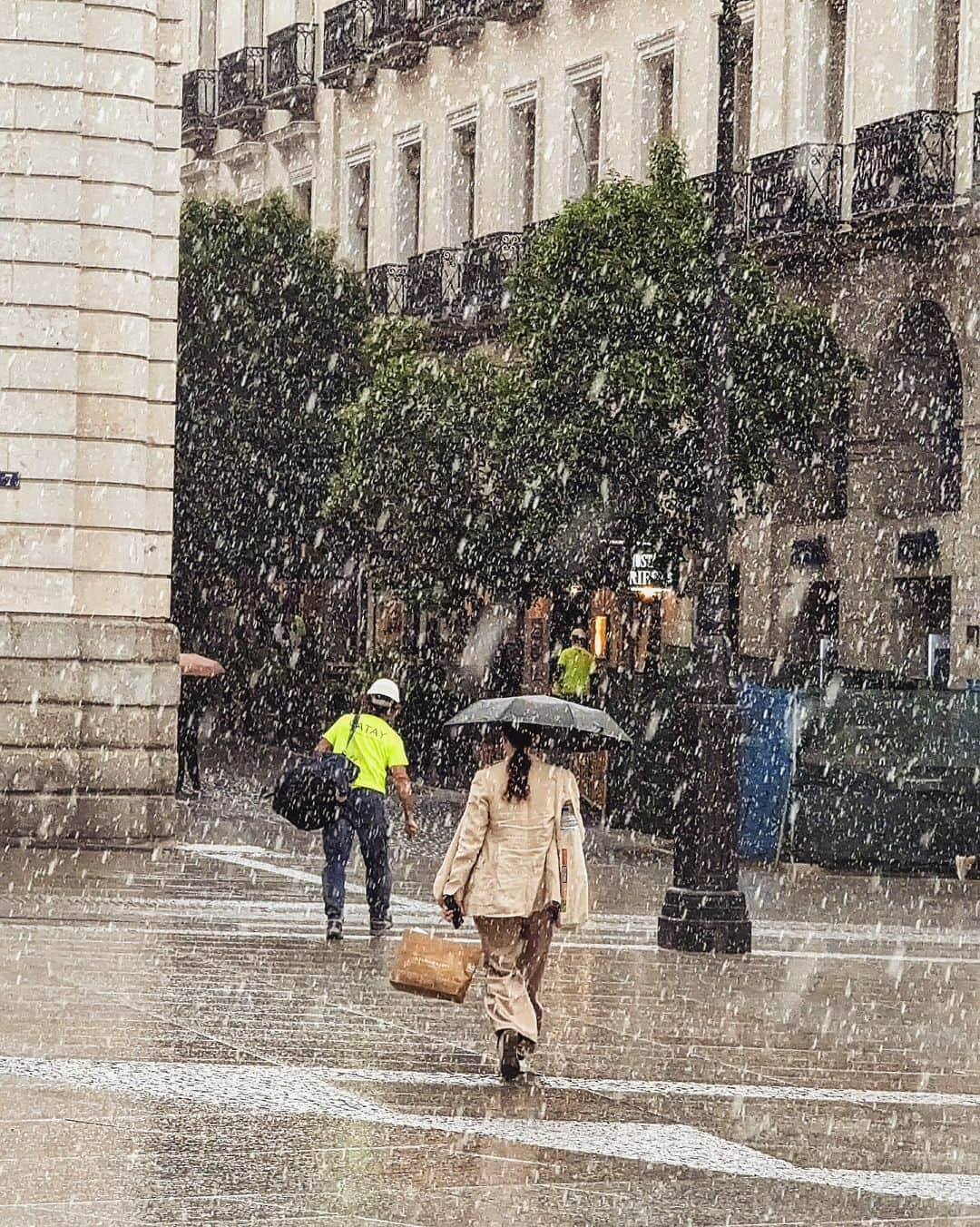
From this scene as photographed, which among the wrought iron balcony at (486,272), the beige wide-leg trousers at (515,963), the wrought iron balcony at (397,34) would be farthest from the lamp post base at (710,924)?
the wrought iron balcony at (397,34)

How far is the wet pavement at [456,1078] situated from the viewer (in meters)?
8.95

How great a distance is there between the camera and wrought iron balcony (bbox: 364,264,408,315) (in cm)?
4534

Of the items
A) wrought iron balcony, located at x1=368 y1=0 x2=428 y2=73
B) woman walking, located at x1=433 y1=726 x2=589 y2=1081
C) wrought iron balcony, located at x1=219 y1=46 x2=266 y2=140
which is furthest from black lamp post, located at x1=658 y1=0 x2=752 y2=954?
wrought iron balcony, located at x1=219 y1=46 x2=266 y2=140

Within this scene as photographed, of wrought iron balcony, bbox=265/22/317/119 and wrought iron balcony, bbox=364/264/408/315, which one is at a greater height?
wrought iron balcony, bbox=265/22/317/119

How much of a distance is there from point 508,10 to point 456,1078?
111 feet

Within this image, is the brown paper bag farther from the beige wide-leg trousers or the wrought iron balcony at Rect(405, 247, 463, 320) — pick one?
the wrought iron balcony at Rect(405, 247, 463, 320)

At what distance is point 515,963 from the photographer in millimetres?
11906

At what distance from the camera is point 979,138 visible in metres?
33.0

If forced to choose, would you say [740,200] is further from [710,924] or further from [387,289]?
[710,924]

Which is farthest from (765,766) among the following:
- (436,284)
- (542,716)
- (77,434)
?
(436,284)

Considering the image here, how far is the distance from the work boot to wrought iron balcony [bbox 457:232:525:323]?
30.9 metres

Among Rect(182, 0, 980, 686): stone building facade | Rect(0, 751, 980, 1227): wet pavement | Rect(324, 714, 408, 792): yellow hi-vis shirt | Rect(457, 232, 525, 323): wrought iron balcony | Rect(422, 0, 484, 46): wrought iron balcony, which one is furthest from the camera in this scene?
Rect(422, 0, 484, 46): wrought iron balcony

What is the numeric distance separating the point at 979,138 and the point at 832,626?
7.18m

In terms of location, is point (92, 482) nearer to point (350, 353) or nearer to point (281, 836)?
point (281, 836)
